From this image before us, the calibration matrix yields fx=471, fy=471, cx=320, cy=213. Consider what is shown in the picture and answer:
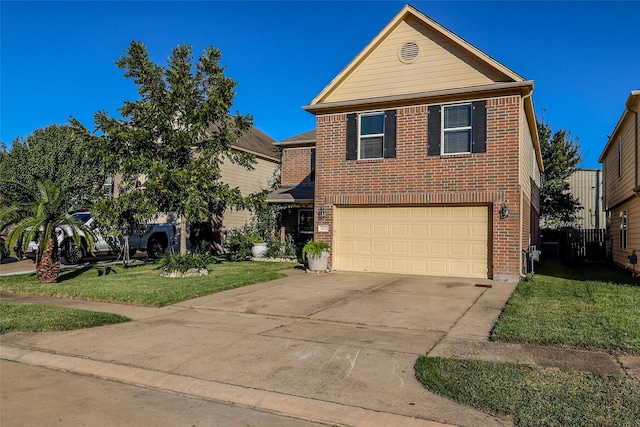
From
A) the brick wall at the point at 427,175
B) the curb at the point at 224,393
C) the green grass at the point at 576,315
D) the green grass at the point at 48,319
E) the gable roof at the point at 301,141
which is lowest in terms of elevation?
the curb at the point at 224,393

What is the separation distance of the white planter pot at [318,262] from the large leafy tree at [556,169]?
18.1 m

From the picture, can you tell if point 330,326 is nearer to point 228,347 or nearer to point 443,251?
point 228,347

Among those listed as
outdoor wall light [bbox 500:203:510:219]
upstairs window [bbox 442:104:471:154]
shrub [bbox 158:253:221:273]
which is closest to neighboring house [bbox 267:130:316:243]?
shrub [bbox 158:253:221:273]

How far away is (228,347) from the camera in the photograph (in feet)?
19.9

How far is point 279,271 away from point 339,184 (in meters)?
3.25

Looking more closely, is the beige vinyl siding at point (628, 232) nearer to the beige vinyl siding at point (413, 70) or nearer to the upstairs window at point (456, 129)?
the upstairs window at point (456, 129)

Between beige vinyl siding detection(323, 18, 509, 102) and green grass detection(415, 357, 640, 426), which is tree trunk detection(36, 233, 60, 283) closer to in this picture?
beige vinyl siding detection(323, 18, 509, 102)

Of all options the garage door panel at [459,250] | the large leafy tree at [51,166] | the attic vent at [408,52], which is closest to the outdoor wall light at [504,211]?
the garage door panel at [459,250]

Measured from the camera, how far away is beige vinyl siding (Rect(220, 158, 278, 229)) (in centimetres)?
2195

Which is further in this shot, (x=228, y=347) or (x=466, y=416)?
(x=228, y=347)

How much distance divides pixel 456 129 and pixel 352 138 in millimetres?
3059

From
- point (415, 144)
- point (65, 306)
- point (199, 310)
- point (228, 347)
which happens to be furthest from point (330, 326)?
point (415, 144)

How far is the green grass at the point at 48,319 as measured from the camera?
7156 millimetres

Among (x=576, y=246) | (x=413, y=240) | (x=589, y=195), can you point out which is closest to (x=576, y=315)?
(x=413, y=240)
